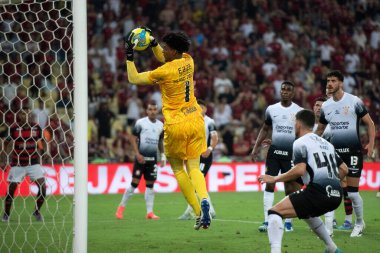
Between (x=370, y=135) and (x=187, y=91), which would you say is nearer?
(x=187, y=91)

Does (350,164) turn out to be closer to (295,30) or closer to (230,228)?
(230,228)

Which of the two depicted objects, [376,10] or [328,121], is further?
[376,10]

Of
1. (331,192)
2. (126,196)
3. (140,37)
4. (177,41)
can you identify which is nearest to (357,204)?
(331,192)

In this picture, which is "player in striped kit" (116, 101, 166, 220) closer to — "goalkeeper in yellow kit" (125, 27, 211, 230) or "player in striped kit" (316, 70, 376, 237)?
"player in striped kit" (316, 70, 376, 237)

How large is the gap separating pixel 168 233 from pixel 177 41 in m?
3.60

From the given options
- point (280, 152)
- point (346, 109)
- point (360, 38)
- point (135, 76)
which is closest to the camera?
point (135, 76)

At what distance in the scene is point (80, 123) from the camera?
7949mm

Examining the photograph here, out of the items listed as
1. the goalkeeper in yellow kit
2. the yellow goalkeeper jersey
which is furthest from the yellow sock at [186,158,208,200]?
the yellow goalkeeper jersey

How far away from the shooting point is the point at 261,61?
2522 centimetres

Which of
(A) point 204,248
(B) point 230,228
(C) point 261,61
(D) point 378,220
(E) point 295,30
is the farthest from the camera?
(E) point 295,30

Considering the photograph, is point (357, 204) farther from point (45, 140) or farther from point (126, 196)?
point (45, 140)

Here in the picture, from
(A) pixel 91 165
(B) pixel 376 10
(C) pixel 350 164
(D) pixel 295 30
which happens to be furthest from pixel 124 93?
(C) pixel 350 164

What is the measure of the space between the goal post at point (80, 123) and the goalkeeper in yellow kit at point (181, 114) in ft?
4.14

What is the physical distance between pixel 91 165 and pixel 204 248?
10.4 metres
